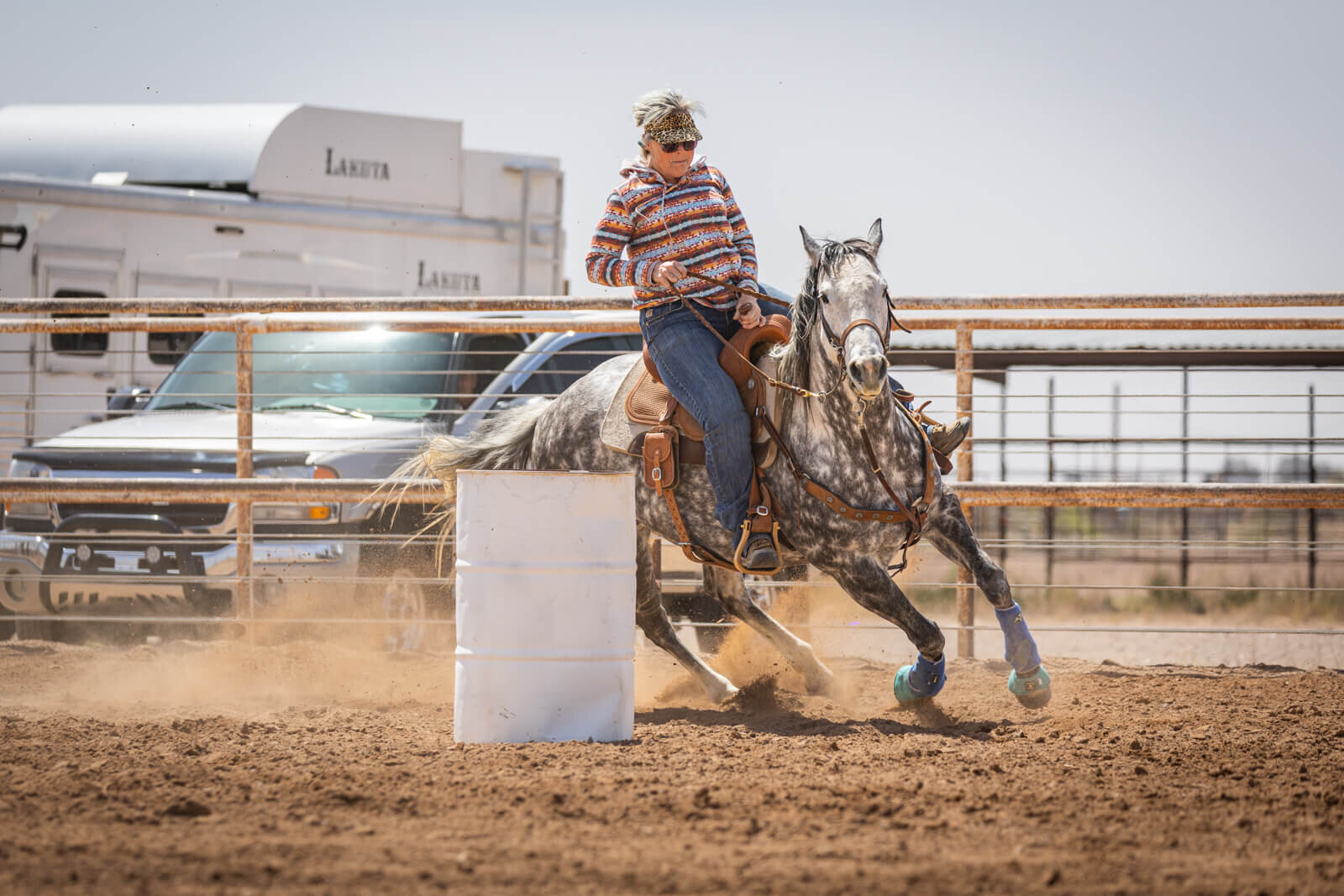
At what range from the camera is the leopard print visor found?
508 centimetres

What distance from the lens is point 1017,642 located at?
16.0ft

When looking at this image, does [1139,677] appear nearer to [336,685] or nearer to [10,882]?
[336,685]

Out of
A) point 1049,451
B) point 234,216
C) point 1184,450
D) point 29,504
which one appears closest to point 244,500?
point 29,504

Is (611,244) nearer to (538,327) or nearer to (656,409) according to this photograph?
(656,409)

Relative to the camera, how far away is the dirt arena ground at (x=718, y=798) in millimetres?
2734

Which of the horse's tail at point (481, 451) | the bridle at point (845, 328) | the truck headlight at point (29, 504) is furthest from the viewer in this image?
the truck headlight at point (29, 504)

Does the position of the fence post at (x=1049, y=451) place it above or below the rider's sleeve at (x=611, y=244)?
below

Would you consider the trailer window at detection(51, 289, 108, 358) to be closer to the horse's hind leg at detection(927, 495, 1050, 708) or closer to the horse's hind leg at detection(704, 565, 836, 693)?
the horse's hind leg at detection(704, 565, 836, 693)

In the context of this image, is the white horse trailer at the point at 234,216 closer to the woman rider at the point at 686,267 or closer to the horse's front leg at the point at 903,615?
the woman rider at the point at 686,267

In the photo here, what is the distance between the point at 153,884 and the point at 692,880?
3.69 ft

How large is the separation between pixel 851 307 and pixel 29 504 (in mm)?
5847

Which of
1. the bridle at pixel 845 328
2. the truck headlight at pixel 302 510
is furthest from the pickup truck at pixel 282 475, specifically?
the bridle at pixel 845 328

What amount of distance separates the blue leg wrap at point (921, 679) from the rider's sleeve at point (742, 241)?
1.69m

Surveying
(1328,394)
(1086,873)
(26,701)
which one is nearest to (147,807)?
(1086,873)
